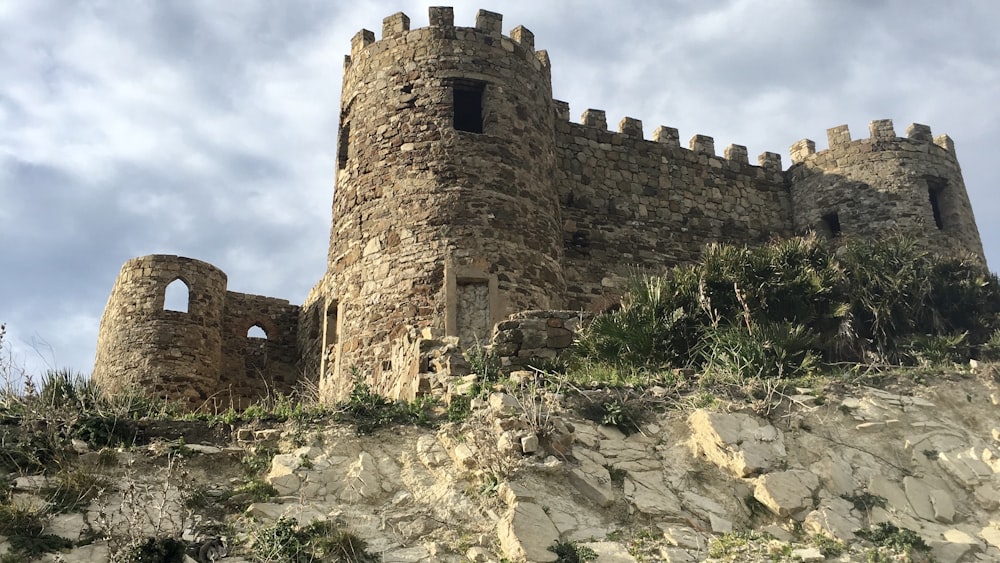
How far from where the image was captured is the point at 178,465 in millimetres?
8609

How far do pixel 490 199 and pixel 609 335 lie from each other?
12.0ft

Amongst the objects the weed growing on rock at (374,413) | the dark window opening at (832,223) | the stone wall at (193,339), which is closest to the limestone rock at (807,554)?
the weed growing on rock at (374,413)

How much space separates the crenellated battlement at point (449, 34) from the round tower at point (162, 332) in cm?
506

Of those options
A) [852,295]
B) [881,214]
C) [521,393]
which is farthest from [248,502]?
[881,214]

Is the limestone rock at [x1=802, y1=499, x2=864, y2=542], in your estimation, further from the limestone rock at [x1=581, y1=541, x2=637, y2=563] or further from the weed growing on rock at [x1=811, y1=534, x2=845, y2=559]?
the limestone rock at [x1=581, y1=541, x2=637, y2=563]

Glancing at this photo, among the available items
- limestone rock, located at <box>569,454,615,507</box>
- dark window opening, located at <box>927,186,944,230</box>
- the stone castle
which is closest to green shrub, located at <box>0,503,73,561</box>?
limestone rock, located at <box>569,454,615,507</box>

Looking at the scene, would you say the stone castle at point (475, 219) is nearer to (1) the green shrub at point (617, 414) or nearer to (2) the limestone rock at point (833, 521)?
(1) the green shrub at point (617, 414)

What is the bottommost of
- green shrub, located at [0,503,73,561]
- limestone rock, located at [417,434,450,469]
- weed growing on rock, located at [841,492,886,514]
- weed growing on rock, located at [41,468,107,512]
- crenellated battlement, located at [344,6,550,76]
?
weed growing on rock, located at [841,492,886,514]

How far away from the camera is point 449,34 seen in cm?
1639

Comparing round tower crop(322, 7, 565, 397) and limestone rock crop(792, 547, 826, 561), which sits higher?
round tower crop(322, 7, 565, 397)

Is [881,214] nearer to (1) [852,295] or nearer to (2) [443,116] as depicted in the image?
(1) [852,295]

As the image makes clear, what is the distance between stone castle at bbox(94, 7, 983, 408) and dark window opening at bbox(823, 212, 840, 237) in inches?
1.0

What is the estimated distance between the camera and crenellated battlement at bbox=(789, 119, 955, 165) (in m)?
20.4

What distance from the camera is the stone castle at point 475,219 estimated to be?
14.5 metres
